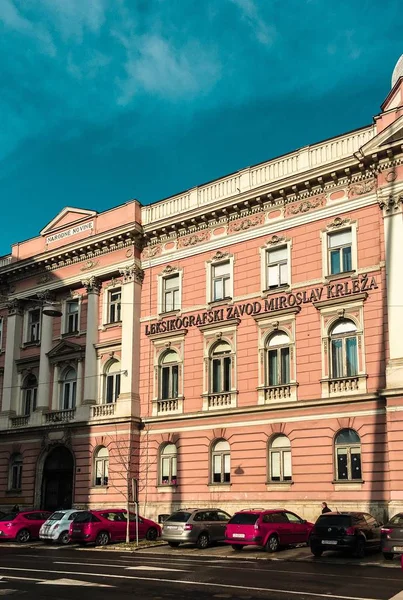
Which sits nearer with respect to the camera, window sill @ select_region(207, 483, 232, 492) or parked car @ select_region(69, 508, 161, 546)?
parked car @ select_region(69, 508, 161, 546)

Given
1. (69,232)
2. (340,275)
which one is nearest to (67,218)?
(69,232)

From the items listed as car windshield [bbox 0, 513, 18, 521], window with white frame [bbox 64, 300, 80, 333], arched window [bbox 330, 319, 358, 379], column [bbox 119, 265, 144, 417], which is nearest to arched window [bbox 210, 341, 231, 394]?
column [bbox 119, 265, 144, 417]

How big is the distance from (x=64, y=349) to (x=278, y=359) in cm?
1425

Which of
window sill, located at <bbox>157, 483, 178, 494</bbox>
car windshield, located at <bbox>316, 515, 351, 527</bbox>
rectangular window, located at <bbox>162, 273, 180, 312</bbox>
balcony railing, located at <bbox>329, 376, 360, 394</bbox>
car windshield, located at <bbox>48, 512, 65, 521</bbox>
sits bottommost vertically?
car windshield, located at <bbox>48, 512, 65, 521</bbox>

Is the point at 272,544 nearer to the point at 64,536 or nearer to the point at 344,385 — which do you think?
the point at 344,385

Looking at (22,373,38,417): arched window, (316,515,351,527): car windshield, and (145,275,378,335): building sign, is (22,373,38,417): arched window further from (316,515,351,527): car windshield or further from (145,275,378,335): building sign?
(316,515,351,527): car windshield

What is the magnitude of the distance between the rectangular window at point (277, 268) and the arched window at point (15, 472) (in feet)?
62.6

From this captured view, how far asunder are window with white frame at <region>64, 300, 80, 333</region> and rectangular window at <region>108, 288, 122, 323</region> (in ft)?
8.75

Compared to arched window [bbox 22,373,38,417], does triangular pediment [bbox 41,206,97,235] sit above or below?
above

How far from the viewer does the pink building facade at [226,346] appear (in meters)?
29.3

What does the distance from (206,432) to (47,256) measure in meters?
16.0

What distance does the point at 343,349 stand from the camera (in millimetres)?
30250

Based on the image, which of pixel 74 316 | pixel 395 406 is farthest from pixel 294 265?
pixel 74 316

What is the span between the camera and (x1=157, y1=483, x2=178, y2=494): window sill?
34.3 meters
